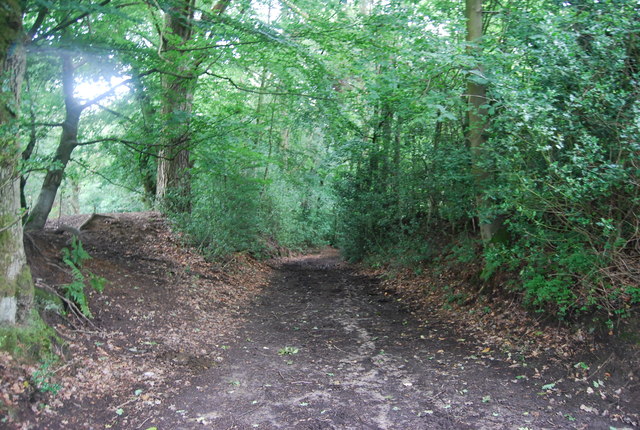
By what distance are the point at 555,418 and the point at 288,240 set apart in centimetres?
1954

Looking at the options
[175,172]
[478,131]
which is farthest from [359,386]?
[175,172]

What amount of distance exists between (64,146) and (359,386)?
6.28m

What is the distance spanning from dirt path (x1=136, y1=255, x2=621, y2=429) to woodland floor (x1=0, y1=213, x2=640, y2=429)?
2 cm

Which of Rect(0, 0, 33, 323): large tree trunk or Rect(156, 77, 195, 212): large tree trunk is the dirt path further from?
Rect(156, 77, 195, 212): large tree trunk

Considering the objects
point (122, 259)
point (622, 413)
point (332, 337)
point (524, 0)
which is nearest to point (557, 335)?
point (622, 413)

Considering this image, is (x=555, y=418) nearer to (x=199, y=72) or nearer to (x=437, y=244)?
(x=199, y=72)

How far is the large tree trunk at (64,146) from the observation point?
7.62 meters

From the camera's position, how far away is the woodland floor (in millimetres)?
4445

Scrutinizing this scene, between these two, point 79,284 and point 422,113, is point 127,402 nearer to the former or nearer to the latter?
point 79,284

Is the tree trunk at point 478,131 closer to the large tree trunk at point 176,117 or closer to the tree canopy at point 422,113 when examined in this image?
the tree canopy at point 422,113

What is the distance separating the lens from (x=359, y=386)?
543 cm

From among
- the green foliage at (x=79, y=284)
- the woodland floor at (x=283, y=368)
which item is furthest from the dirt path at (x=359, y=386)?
the green foliage at (x=79, y=284)

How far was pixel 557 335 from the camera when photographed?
6.29m

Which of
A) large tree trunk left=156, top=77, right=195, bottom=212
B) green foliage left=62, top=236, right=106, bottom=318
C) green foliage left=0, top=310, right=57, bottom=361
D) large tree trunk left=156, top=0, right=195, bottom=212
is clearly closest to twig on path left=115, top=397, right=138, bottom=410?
green foliage left=0, top=310, right=57, bottom=361
